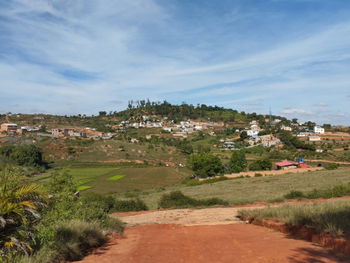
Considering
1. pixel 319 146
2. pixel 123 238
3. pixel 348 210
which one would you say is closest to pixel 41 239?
pixel 123 238

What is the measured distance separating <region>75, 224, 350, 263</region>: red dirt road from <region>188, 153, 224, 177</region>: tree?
155 feet

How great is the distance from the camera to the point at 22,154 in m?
70.6

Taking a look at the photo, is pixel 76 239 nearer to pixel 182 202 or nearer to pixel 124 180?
pixel 182 202

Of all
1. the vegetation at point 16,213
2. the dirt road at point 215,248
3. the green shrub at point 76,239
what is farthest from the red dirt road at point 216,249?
the vegetation at point 16,213

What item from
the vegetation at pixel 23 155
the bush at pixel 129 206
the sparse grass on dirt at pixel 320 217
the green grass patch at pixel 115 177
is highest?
the sparse grass on dirt at pixel 320 217

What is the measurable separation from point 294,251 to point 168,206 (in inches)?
616

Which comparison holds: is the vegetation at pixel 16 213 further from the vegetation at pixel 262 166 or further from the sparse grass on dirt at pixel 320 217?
the vegetation at pixel 262 166

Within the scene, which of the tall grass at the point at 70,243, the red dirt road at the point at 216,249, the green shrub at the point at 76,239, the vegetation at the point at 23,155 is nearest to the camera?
the tall grass at the point at 70,243

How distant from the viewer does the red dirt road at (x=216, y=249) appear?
6.58 metres

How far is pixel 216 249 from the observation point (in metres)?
7.94

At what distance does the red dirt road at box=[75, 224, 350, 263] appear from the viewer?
658 centimetres

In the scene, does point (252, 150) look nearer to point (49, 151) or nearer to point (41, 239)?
point (49, 151)

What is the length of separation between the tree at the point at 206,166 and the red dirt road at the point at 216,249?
1860 inches

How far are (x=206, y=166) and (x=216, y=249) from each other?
50546mm
